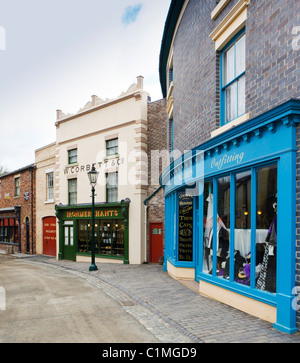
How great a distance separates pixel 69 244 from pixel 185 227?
11118 mm

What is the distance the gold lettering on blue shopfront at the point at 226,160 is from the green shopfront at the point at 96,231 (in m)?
8.92

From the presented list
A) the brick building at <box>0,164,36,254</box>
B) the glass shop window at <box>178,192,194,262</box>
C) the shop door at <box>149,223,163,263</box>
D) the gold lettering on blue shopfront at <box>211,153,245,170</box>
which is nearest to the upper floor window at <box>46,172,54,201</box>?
the brick building at <box>0,164,36,254</box>

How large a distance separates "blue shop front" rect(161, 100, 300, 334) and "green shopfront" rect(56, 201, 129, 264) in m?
8.01

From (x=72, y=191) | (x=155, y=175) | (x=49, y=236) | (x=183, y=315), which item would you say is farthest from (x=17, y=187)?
(x=183, y=315)

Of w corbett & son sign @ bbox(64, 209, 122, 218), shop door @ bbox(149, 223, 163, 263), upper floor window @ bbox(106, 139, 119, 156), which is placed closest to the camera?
shop door @ bbox(149, 223, 163, 263)

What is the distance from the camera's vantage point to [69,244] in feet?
64.2

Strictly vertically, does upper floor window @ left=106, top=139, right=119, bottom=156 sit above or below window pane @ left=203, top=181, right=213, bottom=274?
above

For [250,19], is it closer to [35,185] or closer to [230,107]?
[230,107]

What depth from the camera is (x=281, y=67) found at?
571cm

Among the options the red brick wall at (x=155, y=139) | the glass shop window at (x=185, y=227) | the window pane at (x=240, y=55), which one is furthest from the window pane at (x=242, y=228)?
the red brick wall at (x=155, y=139)

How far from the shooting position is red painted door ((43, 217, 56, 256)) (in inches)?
870

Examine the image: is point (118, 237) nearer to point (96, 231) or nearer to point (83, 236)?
point (96, 231)

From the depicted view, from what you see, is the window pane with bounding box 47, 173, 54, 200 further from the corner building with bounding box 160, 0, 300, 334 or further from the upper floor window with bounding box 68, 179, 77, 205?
the corner building with bounding box 160, 0, 300, 334

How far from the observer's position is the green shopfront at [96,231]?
655 inches
